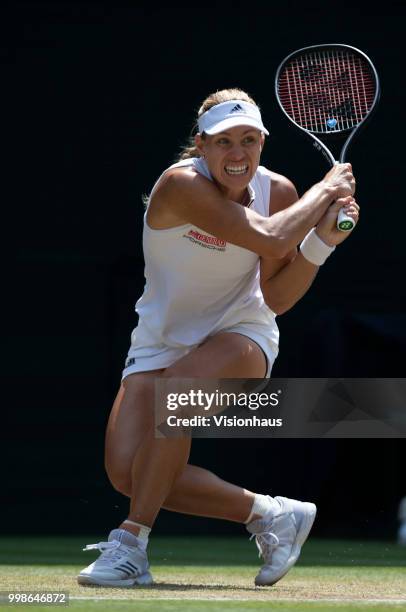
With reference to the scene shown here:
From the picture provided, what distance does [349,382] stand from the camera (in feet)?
18.0

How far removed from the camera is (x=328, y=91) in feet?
12.5

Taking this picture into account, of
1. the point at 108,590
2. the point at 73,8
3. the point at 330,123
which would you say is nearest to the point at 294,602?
the point at 108,590

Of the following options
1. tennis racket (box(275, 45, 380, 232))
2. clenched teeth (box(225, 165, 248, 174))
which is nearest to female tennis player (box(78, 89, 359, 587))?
clenched teeth (box(225, 165, 248, 174))

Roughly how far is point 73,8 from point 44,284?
1.11m

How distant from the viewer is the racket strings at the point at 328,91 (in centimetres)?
375

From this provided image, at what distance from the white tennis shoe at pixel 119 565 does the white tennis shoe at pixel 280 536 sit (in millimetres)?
297

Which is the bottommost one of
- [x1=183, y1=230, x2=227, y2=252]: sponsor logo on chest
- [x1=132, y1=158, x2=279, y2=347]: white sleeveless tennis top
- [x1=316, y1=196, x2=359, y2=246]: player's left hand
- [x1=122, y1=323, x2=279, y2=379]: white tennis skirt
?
[x1=122, y1=323, x2=279, y2=379]: white tennis skirt

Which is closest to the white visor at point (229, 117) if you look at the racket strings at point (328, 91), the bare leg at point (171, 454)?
the racket strings at point (328, 91)

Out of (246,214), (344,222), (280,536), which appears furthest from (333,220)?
(280,536)

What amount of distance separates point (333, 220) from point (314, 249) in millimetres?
87

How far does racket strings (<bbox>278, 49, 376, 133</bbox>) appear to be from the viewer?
3.75 meters

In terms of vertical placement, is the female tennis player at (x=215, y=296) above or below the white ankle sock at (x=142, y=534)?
above

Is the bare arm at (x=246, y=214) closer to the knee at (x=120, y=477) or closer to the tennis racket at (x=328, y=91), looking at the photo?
the tennis racket at (x=328, y=91)

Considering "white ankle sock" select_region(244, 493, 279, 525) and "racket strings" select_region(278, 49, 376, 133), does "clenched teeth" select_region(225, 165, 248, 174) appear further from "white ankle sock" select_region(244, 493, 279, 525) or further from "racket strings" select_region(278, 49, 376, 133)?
"white ankle sock" select_region(244, 493, 279, 525)
